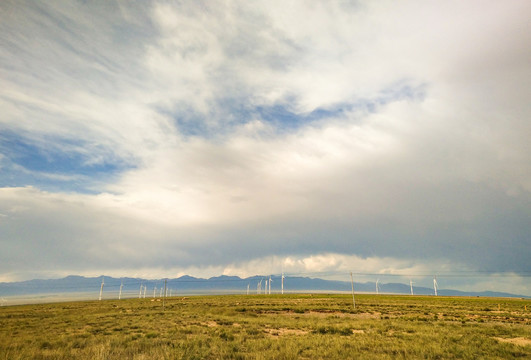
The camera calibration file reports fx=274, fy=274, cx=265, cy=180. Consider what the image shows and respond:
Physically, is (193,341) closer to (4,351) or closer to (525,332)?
(4,351)

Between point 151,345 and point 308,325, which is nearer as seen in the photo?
point 151,345

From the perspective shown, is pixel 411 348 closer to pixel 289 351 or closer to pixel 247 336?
pixel 289 351

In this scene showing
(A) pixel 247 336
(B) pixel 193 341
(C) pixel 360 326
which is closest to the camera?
(B) pixel 193 341

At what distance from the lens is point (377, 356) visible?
15.4 meters

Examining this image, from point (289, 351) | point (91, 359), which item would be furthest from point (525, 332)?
point (91, 359)

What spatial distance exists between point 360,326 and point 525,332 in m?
15.0

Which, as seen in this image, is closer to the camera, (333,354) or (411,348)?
(333,354)

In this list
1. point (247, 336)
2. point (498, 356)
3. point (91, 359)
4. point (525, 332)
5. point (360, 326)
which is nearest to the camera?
point (91, 359)

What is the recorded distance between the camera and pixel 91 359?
14.0 metres

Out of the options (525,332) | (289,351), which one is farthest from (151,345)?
(525,332)

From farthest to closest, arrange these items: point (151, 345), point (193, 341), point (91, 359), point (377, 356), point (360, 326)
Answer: point (360, 326) → point (193, 341) → point (151, 345) → point (377, 356) → point (91, 359)

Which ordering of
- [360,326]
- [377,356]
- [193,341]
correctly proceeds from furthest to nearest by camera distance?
1. [360,326]
2. [193,341]
3. [377,356]

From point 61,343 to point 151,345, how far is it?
740 cm

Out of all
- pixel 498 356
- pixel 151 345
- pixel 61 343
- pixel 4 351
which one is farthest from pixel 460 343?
pixel 4 351
